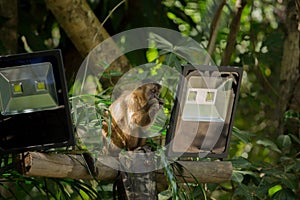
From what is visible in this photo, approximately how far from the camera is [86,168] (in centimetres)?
144

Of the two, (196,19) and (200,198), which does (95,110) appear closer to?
(200,198)

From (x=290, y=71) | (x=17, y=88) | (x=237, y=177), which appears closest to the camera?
(x=17, y=88)

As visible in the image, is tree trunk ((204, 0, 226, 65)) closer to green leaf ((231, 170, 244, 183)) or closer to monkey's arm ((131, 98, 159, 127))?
green leaf ((231, 170, 244, 183))

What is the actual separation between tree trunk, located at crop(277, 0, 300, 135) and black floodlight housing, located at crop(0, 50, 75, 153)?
112 centimetres

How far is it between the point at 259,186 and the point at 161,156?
1.92ft

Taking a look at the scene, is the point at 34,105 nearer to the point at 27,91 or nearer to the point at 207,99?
the point at 27,91

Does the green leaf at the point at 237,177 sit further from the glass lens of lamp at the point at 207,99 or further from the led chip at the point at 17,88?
the led chip at the point at 17,88

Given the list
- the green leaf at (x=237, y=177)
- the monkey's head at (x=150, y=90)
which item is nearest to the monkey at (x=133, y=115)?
the monkey's head at (x=150, y=90)

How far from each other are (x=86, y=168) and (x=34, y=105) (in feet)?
0.54

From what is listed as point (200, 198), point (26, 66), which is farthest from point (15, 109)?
point (200, 198)

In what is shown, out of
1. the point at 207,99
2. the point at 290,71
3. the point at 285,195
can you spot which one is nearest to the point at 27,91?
the point at 207,99

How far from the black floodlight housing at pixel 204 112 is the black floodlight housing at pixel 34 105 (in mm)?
220

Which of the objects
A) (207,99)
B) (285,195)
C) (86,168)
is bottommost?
(285,195)

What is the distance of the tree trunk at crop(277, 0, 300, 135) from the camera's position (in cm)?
235
